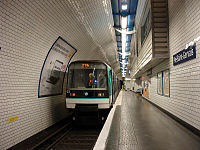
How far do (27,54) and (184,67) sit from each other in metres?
4.67

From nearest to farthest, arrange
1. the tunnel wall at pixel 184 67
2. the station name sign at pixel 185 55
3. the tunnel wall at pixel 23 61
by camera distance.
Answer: the tunnel wall at pixel 23 61 → the tunnel wall at pixel 184 67 → the station name sign at pixel 185 55

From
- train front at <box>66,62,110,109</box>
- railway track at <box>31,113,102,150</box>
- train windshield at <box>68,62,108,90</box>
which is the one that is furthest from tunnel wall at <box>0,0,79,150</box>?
train windshield at <box>68,62,108,90</box>

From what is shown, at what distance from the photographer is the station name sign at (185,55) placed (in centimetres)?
390

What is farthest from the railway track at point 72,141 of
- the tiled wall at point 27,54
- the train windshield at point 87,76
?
the train windshield at point 87,76

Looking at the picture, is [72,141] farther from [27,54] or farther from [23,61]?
[27,54]

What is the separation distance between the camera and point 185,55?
14.4 feet

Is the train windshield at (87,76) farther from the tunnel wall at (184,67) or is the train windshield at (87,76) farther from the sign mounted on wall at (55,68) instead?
the tunnel wall at (184,67)

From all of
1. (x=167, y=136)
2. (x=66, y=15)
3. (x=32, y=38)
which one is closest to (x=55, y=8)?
(x=66, y=15)

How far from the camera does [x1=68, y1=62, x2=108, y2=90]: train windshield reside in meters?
5.85

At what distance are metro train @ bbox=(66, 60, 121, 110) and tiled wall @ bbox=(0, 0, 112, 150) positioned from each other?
38.9 inches

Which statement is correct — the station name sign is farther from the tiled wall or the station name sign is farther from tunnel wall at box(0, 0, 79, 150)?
tunnel wall at box(0, 0, 79, 150)

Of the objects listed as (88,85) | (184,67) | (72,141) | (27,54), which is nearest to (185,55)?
(184,67)

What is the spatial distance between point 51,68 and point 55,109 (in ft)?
5.86

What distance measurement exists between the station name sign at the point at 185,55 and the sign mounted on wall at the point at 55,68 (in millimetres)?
4267
